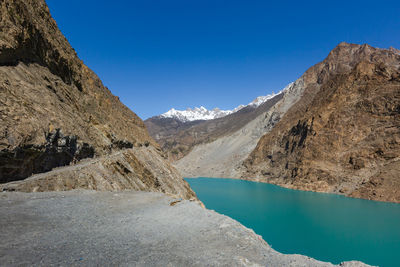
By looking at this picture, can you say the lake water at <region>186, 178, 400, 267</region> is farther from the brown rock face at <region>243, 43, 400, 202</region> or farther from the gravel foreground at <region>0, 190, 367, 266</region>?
the gravel foreground at <region>0, 190, 367, 266</region>

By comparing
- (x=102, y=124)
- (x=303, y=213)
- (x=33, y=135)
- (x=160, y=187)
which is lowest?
(x=303, y=213)

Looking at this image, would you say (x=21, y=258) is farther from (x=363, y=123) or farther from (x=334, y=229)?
(x=363, y=123)

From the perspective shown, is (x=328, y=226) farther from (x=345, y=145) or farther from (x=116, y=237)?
(x=345, y=145)

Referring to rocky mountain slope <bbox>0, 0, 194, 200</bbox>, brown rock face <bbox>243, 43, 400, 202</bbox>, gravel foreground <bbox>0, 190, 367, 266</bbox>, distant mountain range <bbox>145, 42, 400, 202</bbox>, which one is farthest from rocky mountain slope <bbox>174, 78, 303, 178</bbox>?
gravel foreground <bbox>0, 190, 367, 266</bbox>

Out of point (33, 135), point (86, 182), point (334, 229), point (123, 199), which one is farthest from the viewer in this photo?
point (334, 229)

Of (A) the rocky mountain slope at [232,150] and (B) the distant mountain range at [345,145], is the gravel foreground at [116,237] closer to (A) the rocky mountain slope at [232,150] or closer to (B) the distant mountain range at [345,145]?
(B) the distant mountain range at [345,145]

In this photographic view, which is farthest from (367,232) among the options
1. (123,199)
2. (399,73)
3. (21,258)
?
(399,73)
